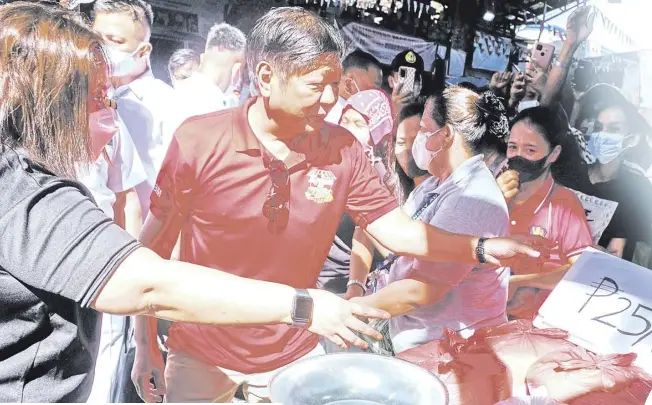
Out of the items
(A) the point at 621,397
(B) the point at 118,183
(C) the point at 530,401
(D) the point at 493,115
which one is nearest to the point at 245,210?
(B) the point at 118,183

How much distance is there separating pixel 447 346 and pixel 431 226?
0.46 meters

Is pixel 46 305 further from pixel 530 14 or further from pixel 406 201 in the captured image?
pixel 530 14

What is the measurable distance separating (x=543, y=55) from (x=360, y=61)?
2.35 ft

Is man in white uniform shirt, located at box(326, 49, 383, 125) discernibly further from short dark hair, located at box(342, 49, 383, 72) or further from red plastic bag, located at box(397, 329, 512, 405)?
red plastic bag, located at box(397, 329, 512, 405)

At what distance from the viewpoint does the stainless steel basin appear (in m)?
1.67

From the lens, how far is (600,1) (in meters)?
2.13

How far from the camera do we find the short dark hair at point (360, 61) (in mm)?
2002

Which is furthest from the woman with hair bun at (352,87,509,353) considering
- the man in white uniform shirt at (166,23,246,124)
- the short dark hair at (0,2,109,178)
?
the short dark hair at (0,2,109,178)

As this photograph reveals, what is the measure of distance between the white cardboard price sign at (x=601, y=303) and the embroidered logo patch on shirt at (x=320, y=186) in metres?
0.98

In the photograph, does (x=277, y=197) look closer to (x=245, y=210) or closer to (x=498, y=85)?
(x=245, y=210)

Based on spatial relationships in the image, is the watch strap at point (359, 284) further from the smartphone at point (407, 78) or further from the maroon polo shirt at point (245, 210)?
the smartphone at point (407, 78)

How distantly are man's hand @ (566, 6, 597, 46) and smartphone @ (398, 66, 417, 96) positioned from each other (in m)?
0.61

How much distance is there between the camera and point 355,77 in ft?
6.66

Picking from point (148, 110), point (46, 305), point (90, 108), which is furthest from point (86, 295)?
point (148, 110)
